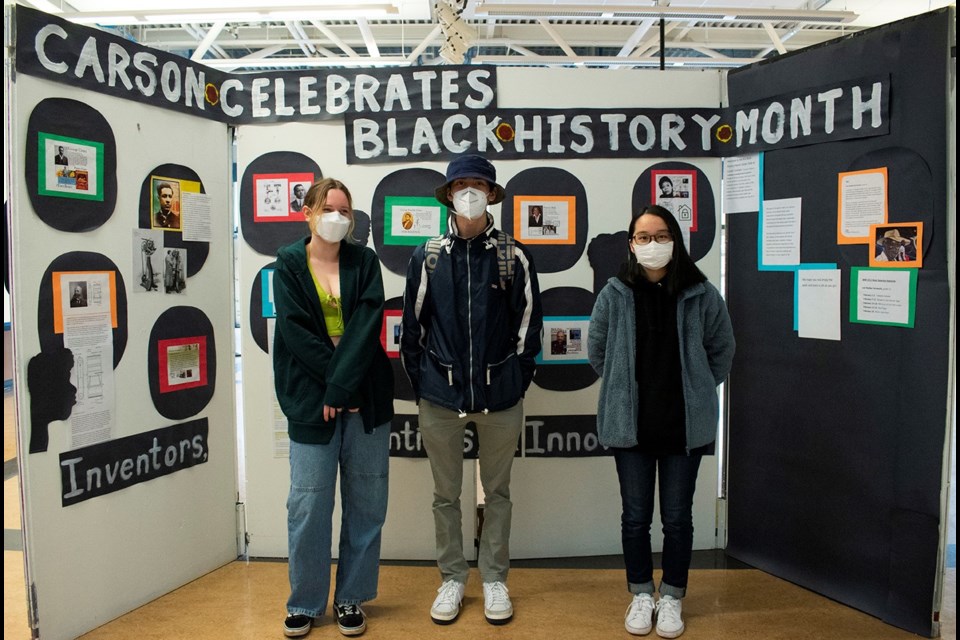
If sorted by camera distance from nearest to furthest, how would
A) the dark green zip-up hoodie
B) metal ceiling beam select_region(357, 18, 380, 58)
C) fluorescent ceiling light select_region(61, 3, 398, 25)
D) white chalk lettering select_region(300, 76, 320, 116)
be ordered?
the dark green zip-up hoodie < white chalk lettering select_region(300, 76, 320, 116) < fluorescent ceiling light select_region(61, 3, 398, 25) < metal ceiling beam select_region(357, 18, 380, 58)

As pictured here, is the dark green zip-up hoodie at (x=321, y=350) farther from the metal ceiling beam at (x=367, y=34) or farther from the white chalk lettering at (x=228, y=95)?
the metal ceiling beam at (x=367, y=34)

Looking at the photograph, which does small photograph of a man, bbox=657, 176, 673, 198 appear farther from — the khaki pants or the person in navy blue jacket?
the khaki pants

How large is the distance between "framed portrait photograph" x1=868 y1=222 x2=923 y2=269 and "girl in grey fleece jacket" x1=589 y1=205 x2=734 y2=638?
0.68m

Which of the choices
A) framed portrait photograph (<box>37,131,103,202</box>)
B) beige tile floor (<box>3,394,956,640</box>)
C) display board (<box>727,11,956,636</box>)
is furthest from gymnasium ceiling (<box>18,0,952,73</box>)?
beige tile floor (<box>3,394,956,640</box>)

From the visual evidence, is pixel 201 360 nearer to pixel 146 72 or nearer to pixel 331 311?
pixel 331 311

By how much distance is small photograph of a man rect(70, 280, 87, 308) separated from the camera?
8.17ft

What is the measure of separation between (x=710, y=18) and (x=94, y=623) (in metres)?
4.40

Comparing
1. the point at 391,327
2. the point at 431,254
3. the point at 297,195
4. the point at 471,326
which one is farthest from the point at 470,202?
the point at 297,195

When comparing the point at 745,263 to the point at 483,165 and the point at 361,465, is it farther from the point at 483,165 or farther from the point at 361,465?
the point at 361,465

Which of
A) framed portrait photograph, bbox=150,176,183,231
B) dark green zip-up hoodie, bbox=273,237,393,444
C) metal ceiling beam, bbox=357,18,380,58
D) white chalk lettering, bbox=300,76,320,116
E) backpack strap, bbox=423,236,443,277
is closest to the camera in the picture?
dark green zip-up hoodie, bbox=273,237,393,444

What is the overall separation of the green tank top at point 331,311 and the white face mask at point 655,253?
1089mm

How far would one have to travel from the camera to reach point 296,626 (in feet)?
8.13

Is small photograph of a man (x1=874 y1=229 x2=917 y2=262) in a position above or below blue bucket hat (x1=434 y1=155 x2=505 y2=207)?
below

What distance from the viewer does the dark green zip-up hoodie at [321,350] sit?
2.32 m
